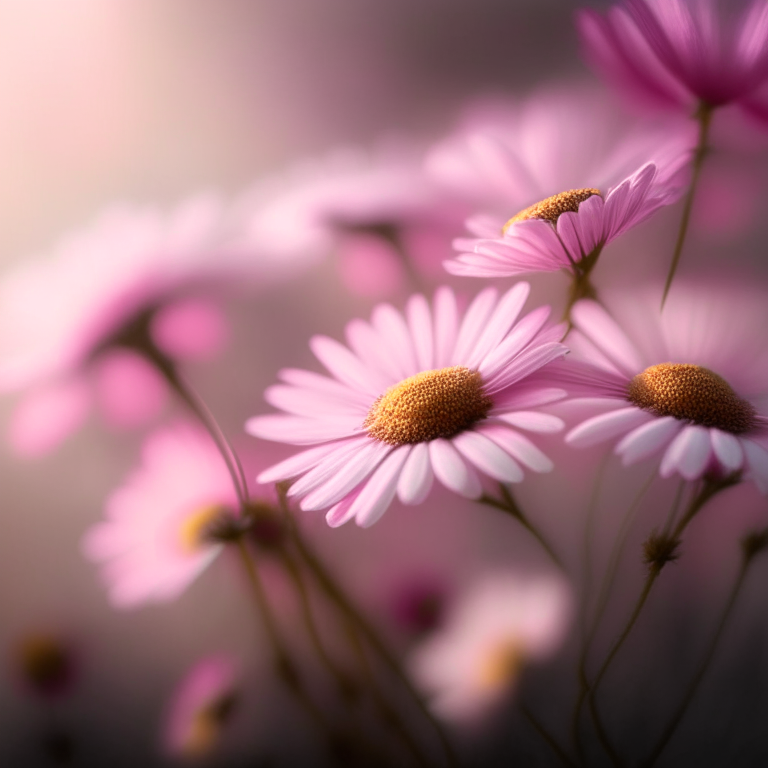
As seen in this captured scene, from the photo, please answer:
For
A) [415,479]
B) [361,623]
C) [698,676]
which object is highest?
[415,479]

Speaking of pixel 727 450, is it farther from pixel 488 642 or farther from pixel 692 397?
pixel 488 642

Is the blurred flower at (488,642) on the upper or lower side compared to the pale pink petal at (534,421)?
lower

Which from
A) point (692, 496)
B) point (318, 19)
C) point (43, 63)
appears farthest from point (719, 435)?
point (43, 63)

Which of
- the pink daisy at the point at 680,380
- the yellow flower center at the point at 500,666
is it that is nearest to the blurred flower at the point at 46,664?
the yellow flower center at the point at 500,666

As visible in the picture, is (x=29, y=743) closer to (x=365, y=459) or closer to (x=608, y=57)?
(x=365, y=459)

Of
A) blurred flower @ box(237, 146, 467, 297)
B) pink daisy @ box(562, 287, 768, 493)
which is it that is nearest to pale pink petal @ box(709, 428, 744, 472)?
pink daisy @ box(562, 287, 768, 493)

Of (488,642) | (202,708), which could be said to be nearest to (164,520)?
(202,708)

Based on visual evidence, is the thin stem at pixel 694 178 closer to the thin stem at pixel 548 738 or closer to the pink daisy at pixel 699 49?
the pink daisy at pixel 699 49
